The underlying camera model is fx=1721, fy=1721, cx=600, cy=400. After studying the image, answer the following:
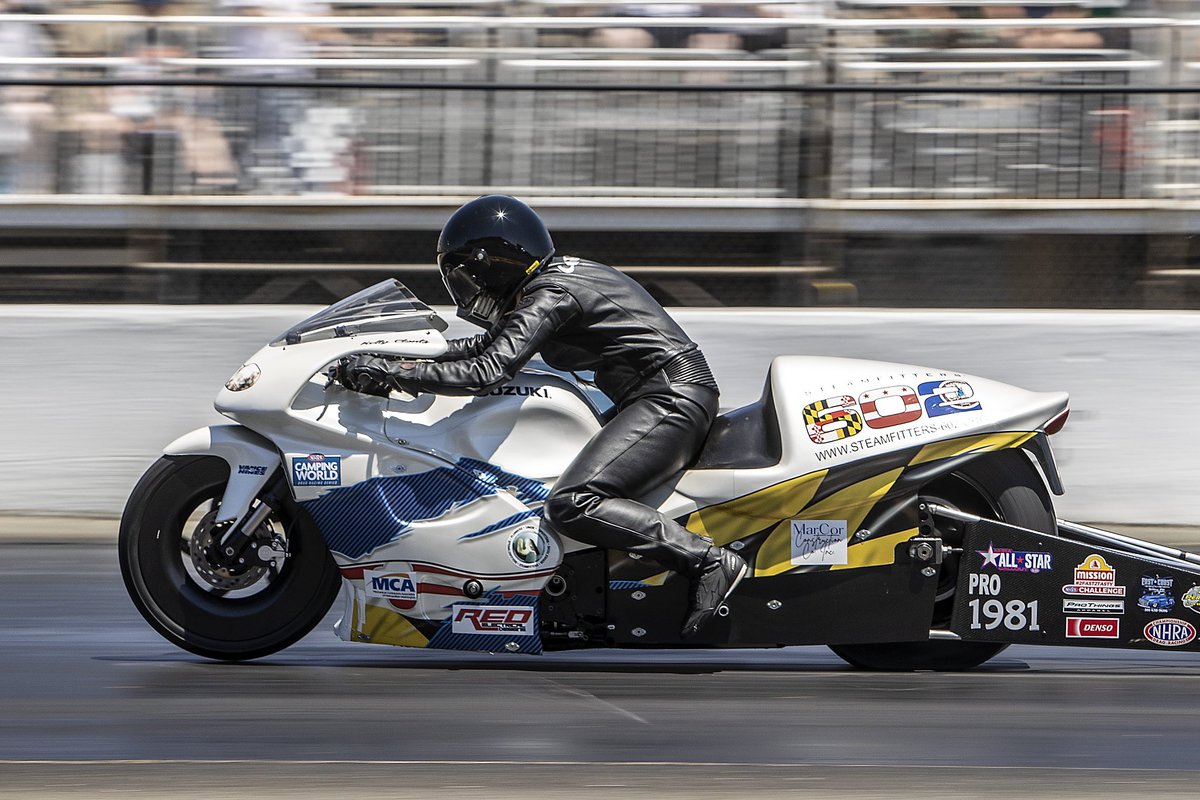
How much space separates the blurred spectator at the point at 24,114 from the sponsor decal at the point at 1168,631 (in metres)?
6.92

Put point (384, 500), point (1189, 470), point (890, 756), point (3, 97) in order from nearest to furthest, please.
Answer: point (890, 756) → point (384, 500) → point (1189, 470) → point (3, 97)

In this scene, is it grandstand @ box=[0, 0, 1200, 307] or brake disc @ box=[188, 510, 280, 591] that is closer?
brake disc @ box=[188, 510, 280, 591]

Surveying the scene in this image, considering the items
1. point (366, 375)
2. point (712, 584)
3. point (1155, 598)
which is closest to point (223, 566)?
point (366, 375)

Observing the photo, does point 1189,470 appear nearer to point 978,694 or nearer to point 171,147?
point 978,694

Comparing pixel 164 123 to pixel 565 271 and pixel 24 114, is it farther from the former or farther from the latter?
pixel 565 271

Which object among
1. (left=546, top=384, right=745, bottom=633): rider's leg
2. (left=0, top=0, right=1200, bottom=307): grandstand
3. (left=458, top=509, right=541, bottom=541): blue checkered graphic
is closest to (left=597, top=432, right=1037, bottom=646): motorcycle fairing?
(left=546, top=384, right=745, bottom=633): rider's leg

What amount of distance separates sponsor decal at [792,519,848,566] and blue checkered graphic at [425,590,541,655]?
90 centimetres

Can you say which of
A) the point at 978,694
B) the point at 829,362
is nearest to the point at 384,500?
the point at 829,362

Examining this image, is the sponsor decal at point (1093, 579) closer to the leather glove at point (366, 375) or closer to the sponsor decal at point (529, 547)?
the sponsor decal at point (529, 547)

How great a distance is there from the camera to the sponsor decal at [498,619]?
18.9 ft

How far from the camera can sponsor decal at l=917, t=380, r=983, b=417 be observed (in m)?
5.87

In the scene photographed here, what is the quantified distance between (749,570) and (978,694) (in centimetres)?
89

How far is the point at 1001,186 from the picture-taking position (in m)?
10.2

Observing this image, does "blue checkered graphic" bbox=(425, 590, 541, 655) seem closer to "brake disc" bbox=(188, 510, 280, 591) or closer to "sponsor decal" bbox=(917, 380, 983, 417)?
"brake disc" bbox=(188, 510, 280, 591)
